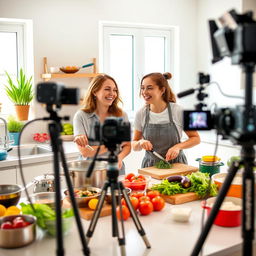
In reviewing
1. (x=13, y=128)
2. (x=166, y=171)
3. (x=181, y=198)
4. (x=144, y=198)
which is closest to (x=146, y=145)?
(x=166, y=171)

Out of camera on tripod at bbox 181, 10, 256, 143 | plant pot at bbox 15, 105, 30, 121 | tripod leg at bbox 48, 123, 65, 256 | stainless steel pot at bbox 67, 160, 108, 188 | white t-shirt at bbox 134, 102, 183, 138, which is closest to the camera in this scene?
camera on tripod at bbox 181, 10, 256, 143

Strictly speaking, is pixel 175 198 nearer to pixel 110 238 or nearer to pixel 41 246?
pixel 110 238

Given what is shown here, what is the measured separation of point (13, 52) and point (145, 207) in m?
2.76

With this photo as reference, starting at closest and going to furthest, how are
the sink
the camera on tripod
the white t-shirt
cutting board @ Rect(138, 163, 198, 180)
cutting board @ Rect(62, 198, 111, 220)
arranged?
the camera on tripod < cutting board @ Rect(62, 198, 111, 220) < cutting board @ Rect(138, 163, 198, 180) < the white t-shirt < the sink

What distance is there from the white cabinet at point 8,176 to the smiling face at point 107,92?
3.36 feet

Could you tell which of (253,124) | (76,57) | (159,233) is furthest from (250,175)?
(76,57)

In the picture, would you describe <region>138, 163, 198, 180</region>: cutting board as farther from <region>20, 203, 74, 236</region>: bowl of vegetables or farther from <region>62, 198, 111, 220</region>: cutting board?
<region>20, 203, 74, 236</region>: bowl of vegetables

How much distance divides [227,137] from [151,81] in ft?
5.60

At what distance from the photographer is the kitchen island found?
1.48 m

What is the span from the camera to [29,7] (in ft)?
12.2

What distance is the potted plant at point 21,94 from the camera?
3.80 metres

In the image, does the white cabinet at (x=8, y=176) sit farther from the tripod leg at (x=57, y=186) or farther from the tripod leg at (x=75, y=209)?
the tripod leg at (x=57, y=186)

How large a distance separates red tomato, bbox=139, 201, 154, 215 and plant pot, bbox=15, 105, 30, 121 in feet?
7.68

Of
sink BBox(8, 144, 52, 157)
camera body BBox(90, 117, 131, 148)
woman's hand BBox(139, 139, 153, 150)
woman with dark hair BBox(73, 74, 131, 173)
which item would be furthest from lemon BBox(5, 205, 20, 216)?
sink BBox(8, 144, 52, 157)
